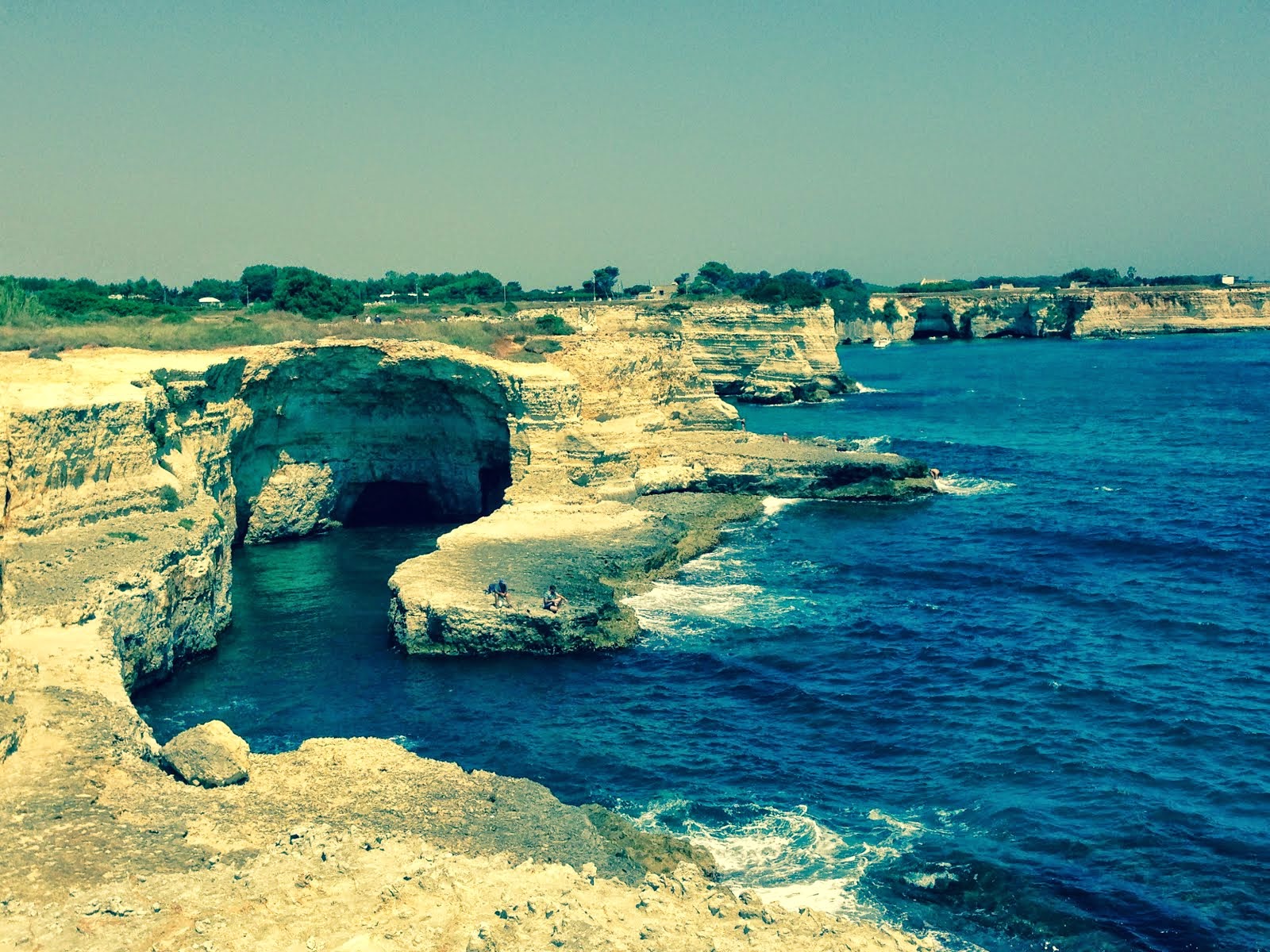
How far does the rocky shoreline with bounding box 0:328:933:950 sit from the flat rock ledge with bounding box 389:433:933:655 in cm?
13

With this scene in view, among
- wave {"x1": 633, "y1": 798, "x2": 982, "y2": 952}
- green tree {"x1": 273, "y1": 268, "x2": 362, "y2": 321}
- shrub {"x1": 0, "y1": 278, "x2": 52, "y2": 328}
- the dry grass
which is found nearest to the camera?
wave {"x1": 633, "y1": 798, "x2": 982, "y2": 952}

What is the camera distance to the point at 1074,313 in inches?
6555

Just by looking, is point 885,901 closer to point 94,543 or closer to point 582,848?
point 582,848

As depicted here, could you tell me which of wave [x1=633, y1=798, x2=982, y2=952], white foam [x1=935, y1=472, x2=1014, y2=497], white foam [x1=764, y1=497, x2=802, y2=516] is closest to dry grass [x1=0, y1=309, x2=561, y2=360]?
white foam [x1=764, y1=497, x2=802, y2=516]

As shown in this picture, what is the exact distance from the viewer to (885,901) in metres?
20.1

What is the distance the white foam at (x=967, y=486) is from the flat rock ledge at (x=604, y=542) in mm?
1629

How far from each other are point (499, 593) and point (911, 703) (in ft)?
42.0

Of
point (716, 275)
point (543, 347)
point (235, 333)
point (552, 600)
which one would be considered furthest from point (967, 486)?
point (716, 275)

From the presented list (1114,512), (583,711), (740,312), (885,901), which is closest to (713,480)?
(1114,512)

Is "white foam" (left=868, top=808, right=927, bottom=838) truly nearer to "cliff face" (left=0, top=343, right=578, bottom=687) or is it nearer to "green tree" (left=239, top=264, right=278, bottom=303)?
"cliff face" (left=0, top=343, right=578, bottom=687)

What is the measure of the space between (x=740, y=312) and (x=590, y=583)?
2511 inches

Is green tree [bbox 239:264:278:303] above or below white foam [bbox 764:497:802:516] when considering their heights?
above

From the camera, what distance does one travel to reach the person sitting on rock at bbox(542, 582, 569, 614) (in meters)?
33.4

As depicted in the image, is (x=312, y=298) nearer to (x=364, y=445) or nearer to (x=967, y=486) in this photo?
(x=364, y=445)
